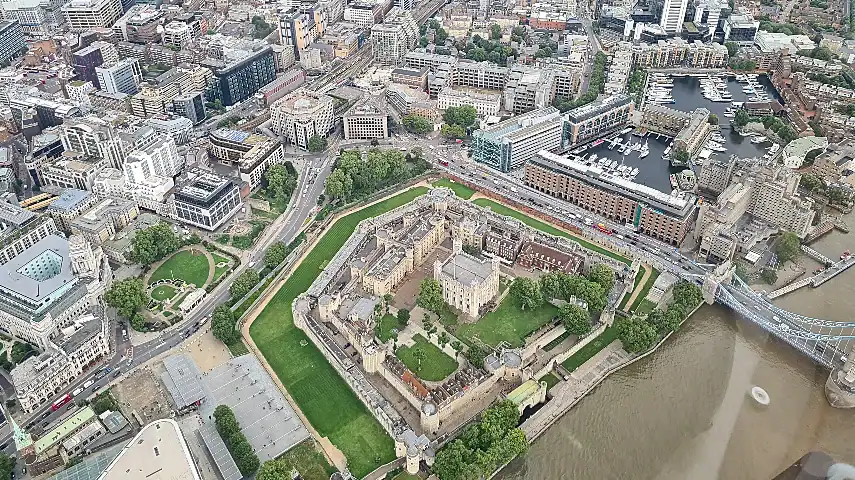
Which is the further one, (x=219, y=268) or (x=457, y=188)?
(x=457, y=188)

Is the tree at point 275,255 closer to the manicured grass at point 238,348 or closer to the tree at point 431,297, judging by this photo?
the manicured grass at point 238,348

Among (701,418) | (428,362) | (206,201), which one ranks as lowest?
(701,418)

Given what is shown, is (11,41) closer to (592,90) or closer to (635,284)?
(592,90)

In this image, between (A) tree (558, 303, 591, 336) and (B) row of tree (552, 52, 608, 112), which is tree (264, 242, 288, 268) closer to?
(A) tree (558, 303, 591, 336)

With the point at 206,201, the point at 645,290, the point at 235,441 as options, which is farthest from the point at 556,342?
the point at 206,201

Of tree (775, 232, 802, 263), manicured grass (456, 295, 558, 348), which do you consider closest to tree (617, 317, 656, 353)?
manicured grass (456, 295, 558, 348)

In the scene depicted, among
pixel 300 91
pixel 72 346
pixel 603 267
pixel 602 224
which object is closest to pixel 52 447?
pixel 72 346

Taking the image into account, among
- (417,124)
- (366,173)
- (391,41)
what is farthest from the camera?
(391,41)

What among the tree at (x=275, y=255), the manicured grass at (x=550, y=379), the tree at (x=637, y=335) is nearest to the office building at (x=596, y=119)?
the tree at (x=637, y=335)
